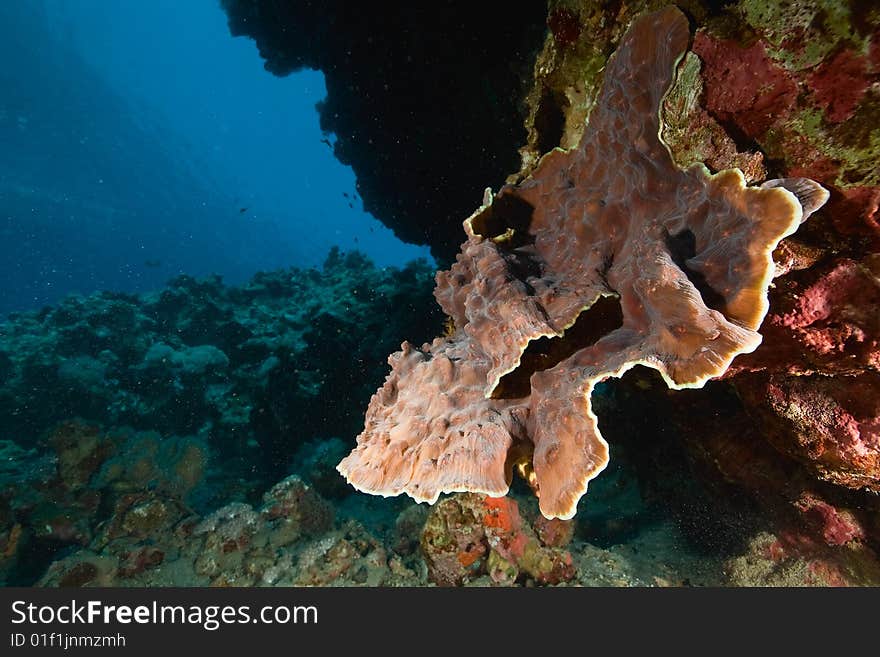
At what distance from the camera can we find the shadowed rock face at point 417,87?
588 centimetres

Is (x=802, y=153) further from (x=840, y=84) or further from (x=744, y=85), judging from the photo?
(x=744, y=85)

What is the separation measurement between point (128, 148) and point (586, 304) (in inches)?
3190

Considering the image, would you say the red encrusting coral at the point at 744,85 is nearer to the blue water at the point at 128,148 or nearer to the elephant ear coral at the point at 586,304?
the elephant ear coral at the point at 586,304

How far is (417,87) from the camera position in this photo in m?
7.35

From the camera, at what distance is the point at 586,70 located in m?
3.19

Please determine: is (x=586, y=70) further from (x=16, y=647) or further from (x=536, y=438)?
(x=16, y=647)

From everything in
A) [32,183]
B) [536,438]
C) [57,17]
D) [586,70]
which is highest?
[57,17]

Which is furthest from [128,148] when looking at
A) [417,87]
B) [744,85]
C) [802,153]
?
[802,153]

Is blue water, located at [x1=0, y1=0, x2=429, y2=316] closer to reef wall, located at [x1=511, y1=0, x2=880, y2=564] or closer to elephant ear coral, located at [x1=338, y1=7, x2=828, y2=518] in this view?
elephant ear coral, located at [x1=338, y1=7, x2=828, y2=518]

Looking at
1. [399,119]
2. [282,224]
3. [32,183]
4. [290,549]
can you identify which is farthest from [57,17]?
[290,549]

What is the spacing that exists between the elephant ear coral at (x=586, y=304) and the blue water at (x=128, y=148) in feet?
33.9

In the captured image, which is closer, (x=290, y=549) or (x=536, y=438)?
(x=536, y=438)

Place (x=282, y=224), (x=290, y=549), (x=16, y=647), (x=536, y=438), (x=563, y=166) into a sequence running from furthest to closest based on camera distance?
(x=282, y=224), (x=290, y=549), (x=16, y=647), (x=563, y=166), (x=536, y=438)

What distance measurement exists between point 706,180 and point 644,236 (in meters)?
0.35
